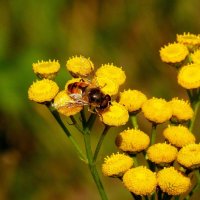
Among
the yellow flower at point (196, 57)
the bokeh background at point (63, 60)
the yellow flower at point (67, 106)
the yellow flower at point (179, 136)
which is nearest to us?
the yellow flower at point (67, 106)

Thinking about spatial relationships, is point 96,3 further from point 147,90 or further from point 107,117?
point 107,117

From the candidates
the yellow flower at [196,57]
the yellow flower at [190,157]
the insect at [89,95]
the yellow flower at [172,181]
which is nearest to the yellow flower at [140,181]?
the yellow flower at [172,181]

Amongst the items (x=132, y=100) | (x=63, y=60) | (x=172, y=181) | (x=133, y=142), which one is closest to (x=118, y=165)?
(x=133, y=142)

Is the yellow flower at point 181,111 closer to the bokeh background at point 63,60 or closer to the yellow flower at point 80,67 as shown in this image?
the yellow flower at point 80,67

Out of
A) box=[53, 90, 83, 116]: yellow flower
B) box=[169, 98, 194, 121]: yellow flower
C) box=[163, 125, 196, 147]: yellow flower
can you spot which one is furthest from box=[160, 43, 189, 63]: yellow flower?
box=[53, 90, 83, 116]: yellow flower

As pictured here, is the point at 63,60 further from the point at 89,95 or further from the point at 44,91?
the point at 44,91

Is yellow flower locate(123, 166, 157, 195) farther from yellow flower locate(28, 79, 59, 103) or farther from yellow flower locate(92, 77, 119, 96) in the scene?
yellow flower locate(28, 79, 59, 103)
